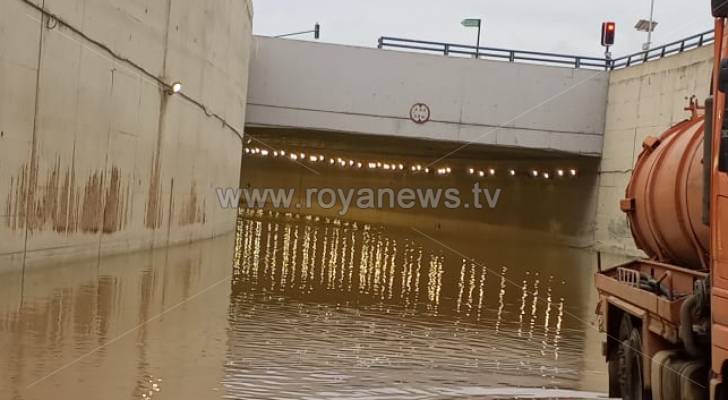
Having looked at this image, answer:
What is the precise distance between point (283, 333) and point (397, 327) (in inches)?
78.0

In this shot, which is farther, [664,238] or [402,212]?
[402,212]

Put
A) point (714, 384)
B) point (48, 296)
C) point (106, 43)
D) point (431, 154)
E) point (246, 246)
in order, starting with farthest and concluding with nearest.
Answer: point (431, 154)
point (246, 246)
point (106, 43)
point (48, 296)
point (714, 384)

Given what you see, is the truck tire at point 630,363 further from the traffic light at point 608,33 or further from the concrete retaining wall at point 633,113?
the traffic light at point 608,33

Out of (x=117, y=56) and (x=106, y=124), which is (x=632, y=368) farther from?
(x=117, y=56)

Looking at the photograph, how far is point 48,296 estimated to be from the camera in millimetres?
12188

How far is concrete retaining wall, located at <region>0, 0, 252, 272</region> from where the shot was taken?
43.6 ft

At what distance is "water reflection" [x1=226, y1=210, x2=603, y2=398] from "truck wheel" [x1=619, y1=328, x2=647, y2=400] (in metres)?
1.05

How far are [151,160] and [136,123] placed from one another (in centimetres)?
144

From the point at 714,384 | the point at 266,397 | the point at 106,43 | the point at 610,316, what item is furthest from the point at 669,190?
the point at 106,43

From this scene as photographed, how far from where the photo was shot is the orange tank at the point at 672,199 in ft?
23.7

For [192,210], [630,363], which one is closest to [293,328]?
[630,363]

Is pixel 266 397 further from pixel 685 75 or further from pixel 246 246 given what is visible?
pixel 685 75

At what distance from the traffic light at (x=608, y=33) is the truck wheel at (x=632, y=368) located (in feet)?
114

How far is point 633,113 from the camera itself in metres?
34.2
